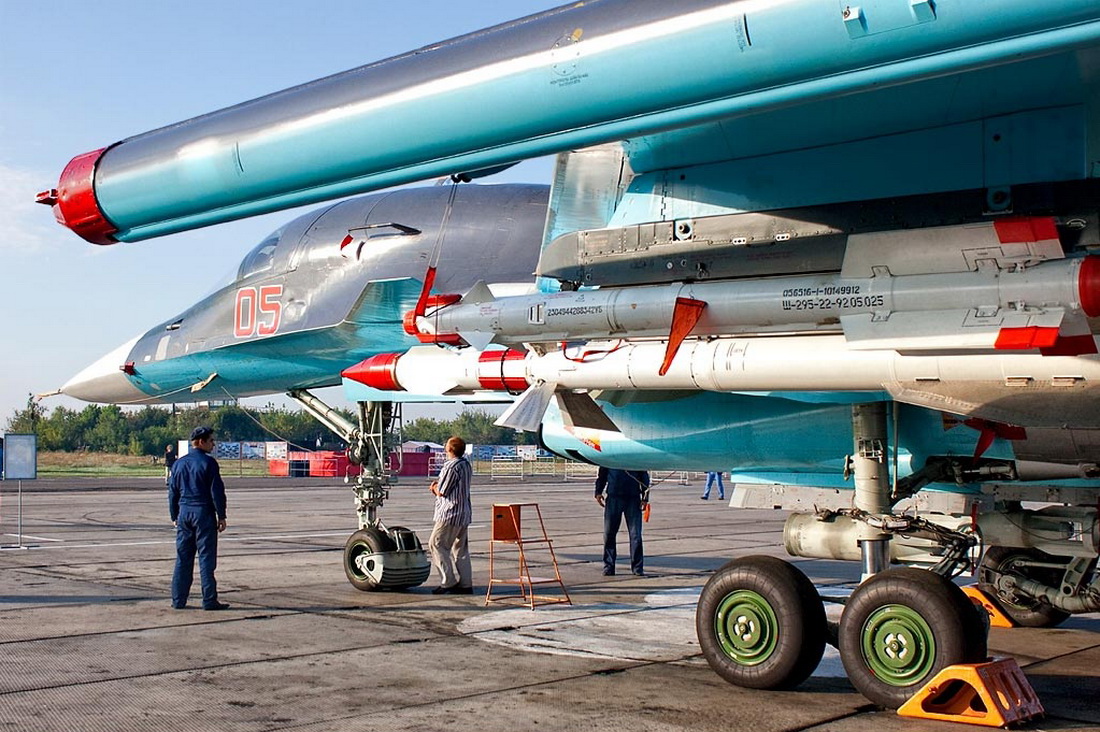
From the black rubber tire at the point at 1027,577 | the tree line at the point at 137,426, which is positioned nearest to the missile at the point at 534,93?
the black rubber tire at the point at 1027,577

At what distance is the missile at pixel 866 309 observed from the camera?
253 inches

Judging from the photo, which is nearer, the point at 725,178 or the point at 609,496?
the point at 725,178

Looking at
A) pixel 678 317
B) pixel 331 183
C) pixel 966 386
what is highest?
pixel 331 183

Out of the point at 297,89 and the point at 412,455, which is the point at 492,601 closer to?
the point at 297,89

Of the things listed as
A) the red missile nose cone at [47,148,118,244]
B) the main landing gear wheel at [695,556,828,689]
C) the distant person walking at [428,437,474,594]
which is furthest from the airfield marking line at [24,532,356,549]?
the main landing gear wheel at [695,556,828,689]

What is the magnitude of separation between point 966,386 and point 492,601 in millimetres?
5780

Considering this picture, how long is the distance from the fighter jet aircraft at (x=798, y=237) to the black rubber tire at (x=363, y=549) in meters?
2.82

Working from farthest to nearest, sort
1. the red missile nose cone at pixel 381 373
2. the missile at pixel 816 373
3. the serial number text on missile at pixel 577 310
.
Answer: the red missile nose cone at pixel 381 373 → the serial number text on missile at pixel 577 310 → the missile at pixel 816 373

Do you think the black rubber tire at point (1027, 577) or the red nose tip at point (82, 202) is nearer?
the red nose tip at point (82, 202)

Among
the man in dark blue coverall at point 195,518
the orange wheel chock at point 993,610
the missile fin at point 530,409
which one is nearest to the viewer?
the missile fin at point 530,409

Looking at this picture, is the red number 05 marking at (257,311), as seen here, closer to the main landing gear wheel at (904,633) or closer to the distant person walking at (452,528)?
the distant person walking at (452,528)

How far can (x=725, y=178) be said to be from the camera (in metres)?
7.80

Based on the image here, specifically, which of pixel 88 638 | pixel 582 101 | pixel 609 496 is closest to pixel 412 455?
pixel 609 496

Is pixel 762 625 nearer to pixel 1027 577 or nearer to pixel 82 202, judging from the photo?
pixel 1027 577
